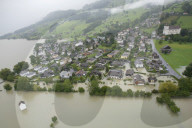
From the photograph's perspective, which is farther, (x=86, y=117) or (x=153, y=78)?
(x=153, y=78)

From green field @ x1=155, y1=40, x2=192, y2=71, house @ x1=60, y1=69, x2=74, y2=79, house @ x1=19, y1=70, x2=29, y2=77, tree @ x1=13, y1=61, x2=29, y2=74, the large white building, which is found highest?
the large white building

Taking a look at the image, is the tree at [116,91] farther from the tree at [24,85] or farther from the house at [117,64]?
the tree at [24,85]

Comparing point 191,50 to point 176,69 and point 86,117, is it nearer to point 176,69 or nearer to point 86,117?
point 176,69

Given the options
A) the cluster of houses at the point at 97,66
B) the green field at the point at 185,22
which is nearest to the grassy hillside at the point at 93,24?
the green field at the point at 185,22

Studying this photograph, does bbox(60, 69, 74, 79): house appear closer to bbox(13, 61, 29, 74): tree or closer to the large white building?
bbox(13, 61, 29, 74): tree

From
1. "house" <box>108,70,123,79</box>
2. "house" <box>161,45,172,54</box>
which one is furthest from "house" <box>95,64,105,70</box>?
"house" <box>161,45,172,54</box>

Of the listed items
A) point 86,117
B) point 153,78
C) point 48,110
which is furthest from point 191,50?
point 48,110

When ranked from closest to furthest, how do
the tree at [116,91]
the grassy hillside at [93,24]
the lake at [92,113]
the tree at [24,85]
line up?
the lake at [92,113] → the tree at [116,91] → the tree at [24,85] → the grassy hillside at [93,24]
